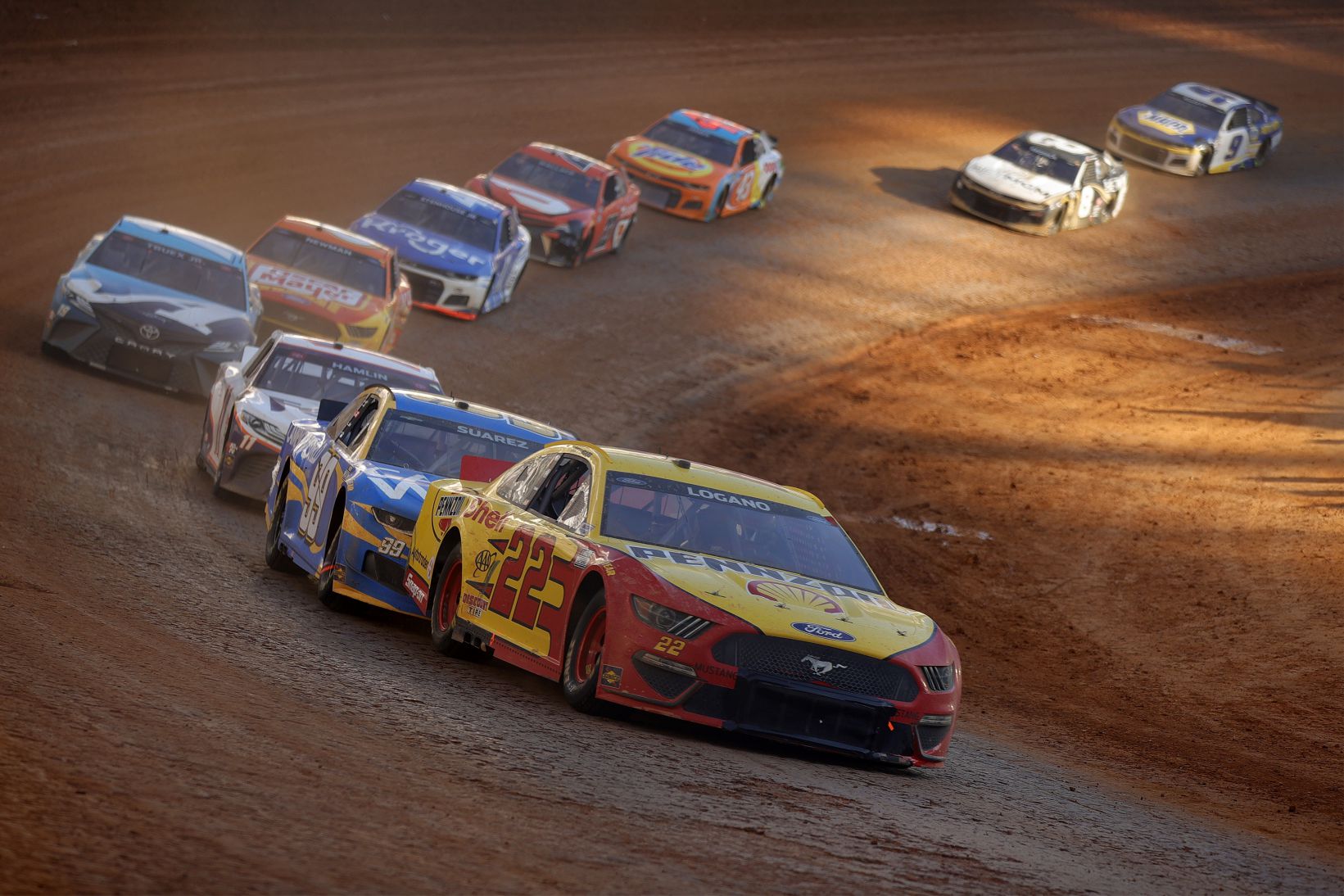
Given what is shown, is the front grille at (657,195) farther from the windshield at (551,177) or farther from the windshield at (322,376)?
the windshield at (322,376)

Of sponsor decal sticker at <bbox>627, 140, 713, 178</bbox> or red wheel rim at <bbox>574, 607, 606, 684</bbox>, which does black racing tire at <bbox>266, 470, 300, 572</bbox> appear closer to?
red wheel rim at <bbox>574, 607, 606, 684</bbox>

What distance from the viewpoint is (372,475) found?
11.8 metres

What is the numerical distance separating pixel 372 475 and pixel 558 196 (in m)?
16.7

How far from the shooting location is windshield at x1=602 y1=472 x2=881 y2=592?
960 cm

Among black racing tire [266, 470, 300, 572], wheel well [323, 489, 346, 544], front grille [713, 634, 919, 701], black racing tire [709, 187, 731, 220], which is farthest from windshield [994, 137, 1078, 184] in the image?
front grille [713, 634, 919, 701]

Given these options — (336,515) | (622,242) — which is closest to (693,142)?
(622,242)

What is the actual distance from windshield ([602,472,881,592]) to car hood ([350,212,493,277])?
48.7ft

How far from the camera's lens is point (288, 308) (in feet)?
68.5

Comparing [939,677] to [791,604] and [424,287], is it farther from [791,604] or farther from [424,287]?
[424,287]

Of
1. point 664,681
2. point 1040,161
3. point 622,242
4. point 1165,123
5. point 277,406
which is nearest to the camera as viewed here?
point 664,681

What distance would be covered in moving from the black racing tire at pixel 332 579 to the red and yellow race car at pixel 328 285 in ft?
28.9

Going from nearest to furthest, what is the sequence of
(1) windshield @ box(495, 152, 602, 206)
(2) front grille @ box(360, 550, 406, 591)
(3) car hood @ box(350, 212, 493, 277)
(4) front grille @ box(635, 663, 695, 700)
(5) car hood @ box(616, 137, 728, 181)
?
(4) front grille @ box(635, 663, 695, 700) < (2) front grille @ box(360, 550, 406, 591) < (3) car hood @ box(350, 212, 493, 277) < (1) windshield @ box(495, 152, 602, 206) < (5) car hood @ box(616, 137, 728, 181)

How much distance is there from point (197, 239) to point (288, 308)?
1.23 meters

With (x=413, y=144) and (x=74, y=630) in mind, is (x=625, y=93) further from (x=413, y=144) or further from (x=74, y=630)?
(x=74, y=630)
